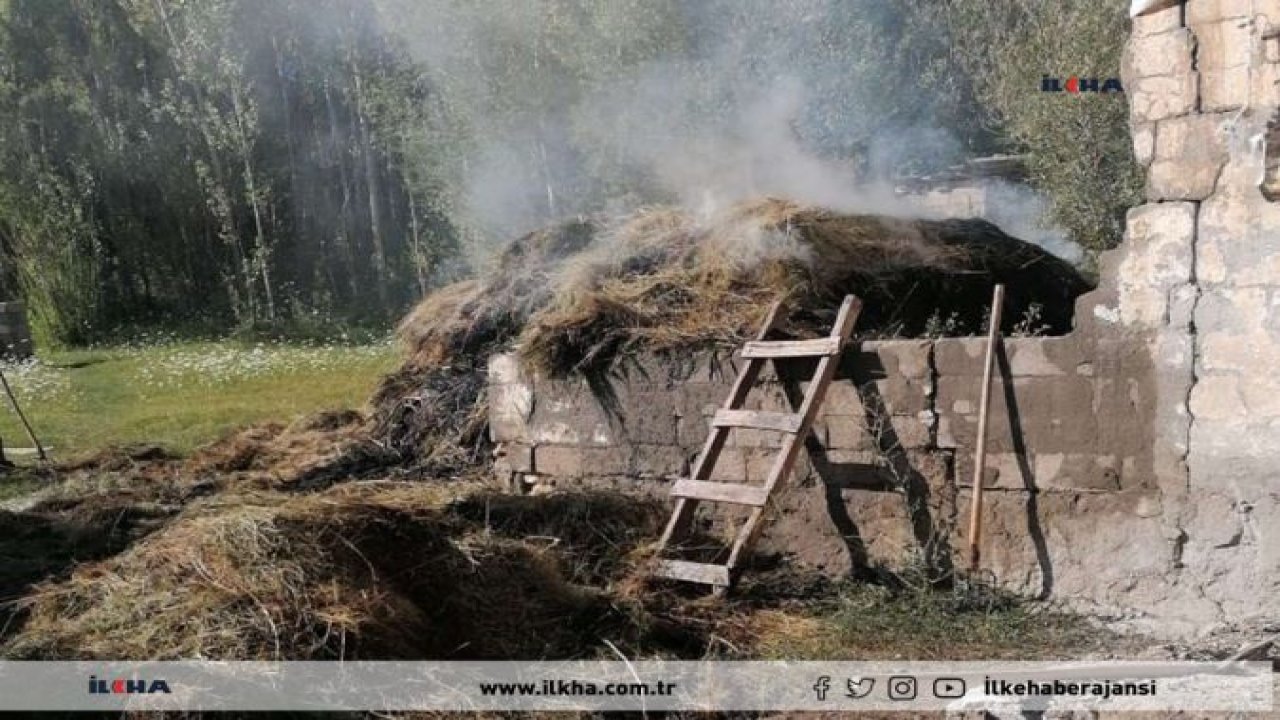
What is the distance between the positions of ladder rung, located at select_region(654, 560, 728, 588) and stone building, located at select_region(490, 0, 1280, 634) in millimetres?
717

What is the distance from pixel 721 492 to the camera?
5.97 m

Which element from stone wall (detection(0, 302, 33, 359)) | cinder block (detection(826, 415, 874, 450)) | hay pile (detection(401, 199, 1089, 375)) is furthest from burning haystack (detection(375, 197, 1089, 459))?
stone wall (detection(0, 302, 33, 359))

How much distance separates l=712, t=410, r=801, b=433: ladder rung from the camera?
231 inches

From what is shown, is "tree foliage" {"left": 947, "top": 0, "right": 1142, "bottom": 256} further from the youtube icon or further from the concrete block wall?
the youtube icon

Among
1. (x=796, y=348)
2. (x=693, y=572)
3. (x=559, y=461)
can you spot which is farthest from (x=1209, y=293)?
(x=559, y=461)

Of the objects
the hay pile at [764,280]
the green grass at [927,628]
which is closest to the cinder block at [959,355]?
the hay pile at [764,280]

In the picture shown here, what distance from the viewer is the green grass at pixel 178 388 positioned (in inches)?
502

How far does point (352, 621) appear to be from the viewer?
471 centimetres

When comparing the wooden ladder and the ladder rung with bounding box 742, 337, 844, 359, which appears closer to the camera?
the wooden ladder

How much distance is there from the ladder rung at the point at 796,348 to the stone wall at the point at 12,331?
1839 centimetres

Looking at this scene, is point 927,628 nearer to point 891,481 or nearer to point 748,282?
point 891,481

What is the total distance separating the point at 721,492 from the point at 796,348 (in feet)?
3.03

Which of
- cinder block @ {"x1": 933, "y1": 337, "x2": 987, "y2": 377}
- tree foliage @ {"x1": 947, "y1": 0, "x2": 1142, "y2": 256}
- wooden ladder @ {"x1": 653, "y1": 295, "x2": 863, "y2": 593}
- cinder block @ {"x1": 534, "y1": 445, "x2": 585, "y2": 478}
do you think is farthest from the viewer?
tree foliage @ {"x1": 947, "y1": 0, "x2": 1142, "y2": 256}

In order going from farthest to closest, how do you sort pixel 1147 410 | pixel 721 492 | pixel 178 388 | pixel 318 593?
pixel 178 388 → pixel 721 492 → pixel 1147 410 → pixel 318 593
